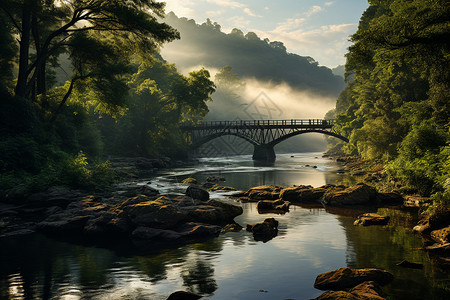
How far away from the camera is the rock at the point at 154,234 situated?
14391 millimetres

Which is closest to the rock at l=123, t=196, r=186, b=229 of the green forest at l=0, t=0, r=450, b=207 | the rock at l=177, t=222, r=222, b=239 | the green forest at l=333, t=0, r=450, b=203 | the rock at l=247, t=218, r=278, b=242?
the rock at l=177, t=222, r=222, b=239

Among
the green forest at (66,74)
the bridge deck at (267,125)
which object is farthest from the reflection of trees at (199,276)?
the bridge deck at (267,125)

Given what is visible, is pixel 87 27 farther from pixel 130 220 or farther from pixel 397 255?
pixel 397 255

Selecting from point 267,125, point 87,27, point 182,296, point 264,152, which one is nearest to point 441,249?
point 182,296

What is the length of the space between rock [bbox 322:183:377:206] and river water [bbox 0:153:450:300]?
5235mm

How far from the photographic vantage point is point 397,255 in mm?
11742

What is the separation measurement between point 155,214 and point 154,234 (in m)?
1.09

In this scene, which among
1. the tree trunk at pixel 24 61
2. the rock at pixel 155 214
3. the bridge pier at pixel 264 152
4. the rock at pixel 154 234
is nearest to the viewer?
the rock at pixel 154 234

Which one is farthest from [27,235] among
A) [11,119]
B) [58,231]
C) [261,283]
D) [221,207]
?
[11,119]

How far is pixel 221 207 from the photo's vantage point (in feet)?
58.0

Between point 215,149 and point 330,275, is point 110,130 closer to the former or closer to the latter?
point 215,149

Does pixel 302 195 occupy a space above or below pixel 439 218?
below

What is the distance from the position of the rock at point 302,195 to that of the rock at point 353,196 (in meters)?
1.34

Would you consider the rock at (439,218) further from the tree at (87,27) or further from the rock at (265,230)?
the tree at (87,27)
